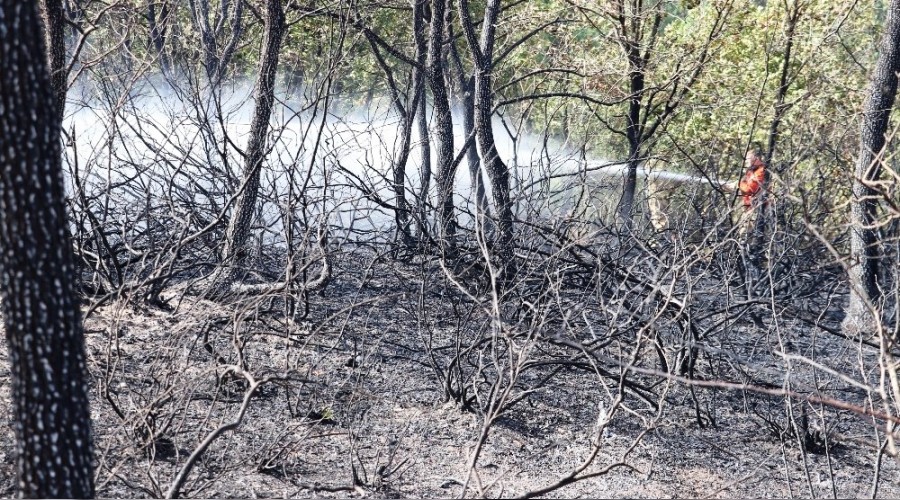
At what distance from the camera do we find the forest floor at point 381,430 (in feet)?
18.3

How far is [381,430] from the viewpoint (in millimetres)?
6645

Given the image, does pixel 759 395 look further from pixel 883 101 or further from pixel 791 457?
pixel 883 101

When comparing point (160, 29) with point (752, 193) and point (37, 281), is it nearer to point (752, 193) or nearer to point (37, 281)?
point (752, 193)

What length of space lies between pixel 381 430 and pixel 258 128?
3205 mm

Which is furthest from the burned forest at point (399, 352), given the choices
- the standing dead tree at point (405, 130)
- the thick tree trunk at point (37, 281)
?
the standing dead tree at point (405, 130)

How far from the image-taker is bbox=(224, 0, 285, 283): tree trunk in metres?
8.43

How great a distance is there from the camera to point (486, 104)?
35.3 feet

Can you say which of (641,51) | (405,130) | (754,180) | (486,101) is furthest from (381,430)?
(641,51)

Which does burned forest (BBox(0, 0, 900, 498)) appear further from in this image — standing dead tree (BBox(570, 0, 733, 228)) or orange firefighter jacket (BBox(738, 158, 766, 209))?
standing dead tree (BBox(570, 0, 733, 228))

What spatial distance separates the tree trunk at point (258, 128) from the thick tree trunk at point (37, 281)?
498 centimetres

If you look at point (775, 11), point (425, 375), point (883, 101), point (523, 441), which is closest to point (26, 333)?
point (523, 441)

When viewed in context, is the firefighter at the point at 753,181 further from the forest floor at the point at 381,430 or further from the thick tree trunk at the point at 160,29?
the thick tree trunk at the point at 160,29

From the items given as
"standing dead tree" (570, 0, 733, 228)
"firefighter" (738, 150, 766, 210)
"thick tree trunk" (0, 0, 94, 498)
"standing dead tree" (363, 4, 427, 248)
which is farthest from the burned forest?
"standing dead tree" (570, 0, 733, 228)

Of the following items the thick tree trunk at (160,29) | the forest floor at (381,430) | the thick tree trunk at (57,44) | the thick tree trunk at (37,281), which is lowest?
the forest floor at (381,430)
